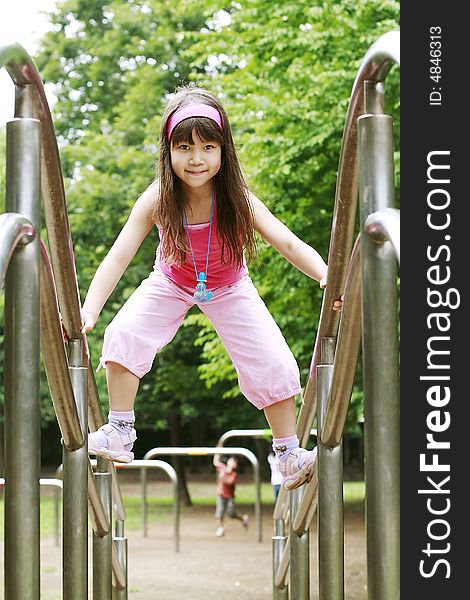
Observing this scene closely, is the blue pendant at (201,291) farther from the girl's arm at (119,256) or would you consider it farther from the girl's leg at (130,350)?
the girl's arm at (119,256)

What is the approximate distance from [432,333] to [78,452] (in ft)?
3.89

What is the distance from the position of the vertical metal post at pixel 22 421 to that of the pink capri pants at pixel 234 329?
50.7 inches

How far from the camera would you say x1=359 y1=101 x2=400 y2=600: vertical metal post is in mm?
1601

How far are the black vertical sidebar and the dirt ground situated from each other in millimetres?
6723

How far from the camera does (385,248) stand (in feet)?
5.47

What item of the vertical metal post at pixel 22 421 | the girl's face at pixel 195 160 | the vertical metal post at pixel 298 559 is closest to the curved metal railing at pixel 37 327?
the vertical metal post at pixel 22 421

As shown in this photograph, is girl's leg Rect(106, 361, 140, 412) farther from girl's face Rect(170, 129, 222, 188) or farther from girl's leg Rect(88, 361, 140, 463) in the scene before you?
girl's face Rect(170, 129, 222, 188)

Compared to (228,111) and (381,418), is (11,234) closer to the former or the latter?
(381,418)

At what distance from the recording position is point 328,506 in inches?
102

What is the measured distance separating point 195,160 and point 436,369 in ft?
5.03

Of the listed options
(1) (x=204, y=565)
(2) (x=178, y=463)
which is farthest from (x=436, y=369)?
(2) (x=178, y=463)

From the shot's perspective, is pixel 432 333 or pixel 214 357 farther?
pixel 214 357

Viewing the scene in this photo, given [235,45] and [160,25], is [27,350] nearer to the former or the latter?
[235,45]

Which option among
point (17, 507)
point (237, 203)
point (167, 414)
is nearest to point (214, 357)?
point (167, 414)
